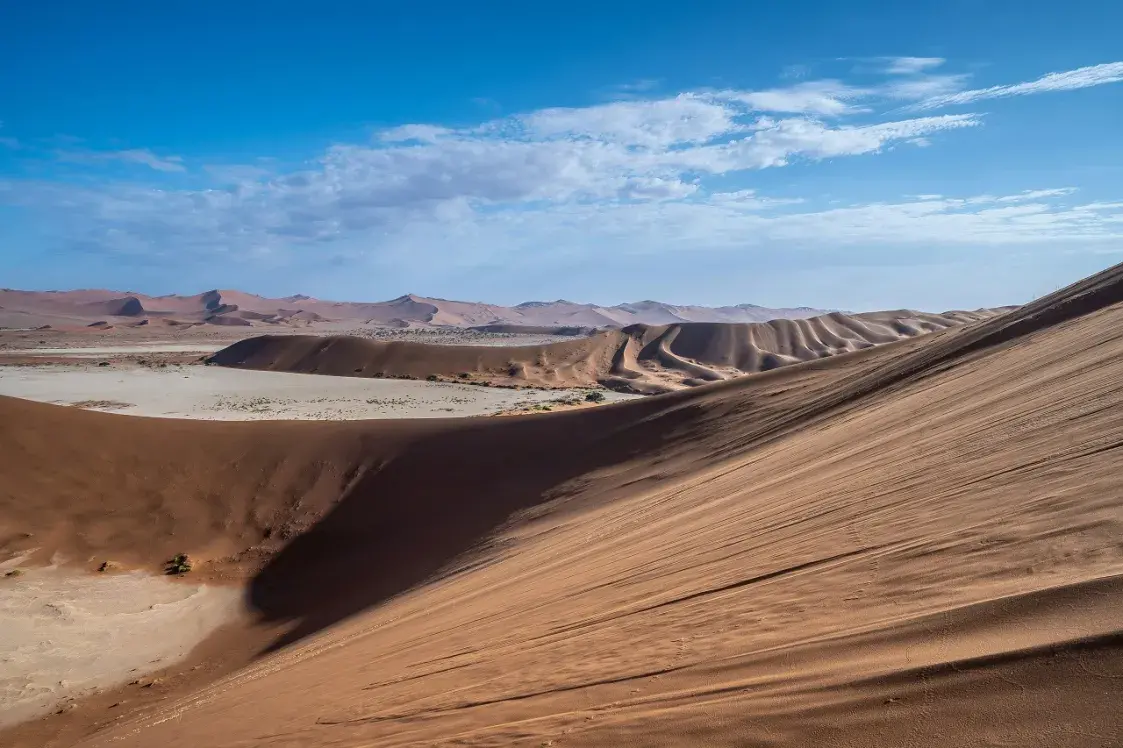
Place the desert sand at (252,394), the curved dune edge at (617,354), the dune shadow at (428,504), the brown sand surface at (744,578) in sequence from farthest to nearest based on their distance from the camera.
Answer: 1. the curved dune edge at (617,354)
2. the desert sand at (252,394)
3. the dune shadow at (428,504)
4. the brown sand surface at (744,578)

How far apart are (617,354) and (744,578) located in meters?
60.4

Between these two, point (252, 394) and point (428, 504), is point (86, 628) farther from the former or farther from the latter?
point (252, 394)

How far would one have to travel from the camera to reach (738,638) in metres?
3.86

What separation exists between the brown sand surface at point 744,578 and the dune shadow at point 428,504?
0.41 feet

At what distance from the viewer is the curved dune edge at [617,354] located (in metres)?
58.0

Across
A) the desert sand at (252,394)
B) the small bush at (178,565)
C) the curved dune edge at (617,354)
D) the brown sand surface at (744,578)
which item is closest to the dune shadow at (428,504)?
the brown sand surface at (744,578)

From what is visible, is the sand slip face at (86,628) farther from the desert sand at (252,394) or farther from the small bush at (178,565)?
the desert sand at (252,394)

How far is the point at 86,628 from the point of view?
11.9 metres

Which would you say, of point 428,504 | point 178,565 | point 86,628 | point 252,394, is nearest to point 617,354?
point 252,394

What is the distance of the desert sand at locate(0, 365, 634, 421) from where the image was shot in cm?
3706

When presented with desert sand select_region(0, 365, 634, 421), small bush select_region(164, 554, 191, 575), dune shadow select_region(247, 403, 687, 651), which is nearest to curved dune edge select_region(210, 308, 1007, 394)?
desert sand select_region(0, 365, 634, 421)

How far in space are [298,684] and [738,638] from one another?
4521mm

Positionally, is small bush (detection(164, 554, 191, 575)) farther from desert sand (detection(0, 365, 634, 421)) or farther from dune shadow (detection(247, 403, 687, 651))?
desert sand (detection(0, 365, 634, 421))

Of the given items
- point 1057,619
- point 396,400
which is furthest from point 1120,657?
point 396,400
